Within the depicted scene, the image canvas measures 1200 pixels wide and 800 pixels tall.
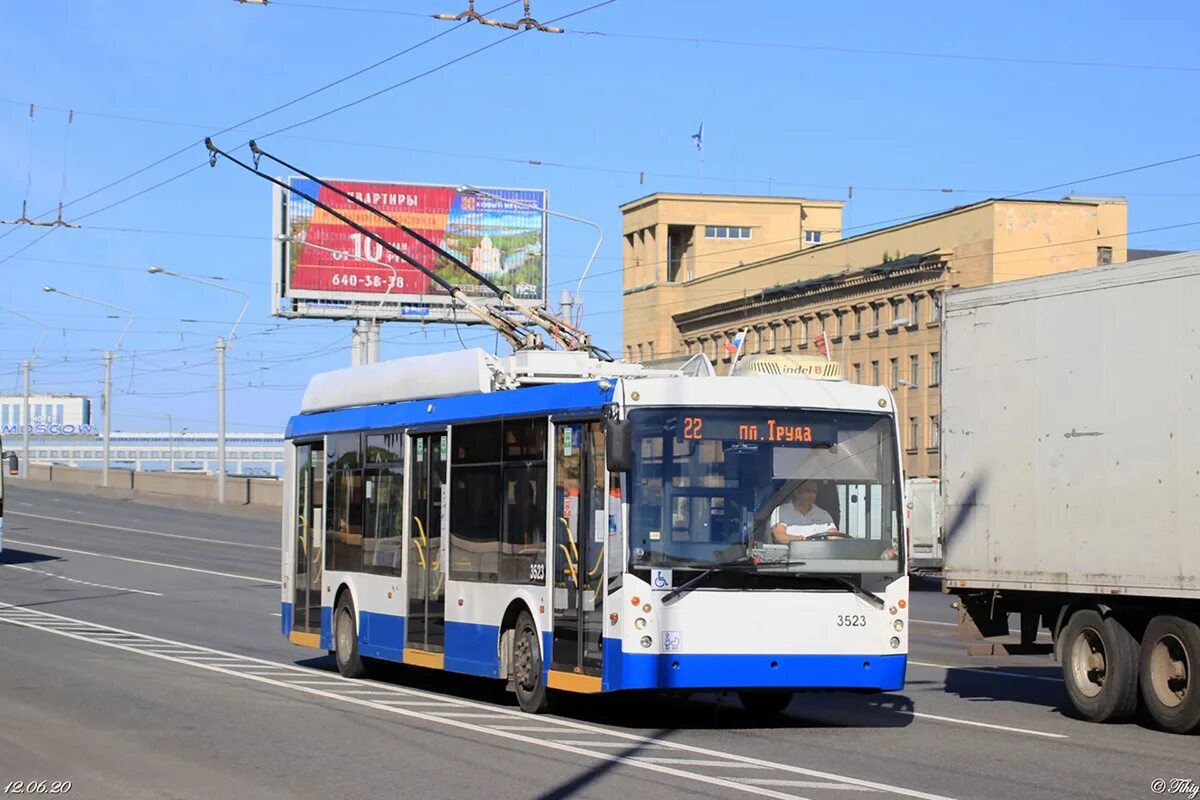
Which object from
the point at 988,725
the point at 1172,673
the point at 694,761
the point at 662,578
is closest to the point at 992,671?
the point at 988,725

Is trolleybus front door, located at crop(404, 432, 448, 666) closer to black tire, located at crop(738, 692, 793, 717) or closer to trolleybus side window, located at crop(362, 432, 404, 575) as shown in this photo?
trolleybus side window, located at crop(362, 432, 404, 575)

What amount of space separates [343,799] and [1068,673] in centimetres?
767

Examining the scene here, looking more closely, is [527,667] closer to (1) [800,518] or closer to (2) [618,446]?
(2) [618,446]

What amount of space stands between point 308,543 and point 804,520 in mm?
8356

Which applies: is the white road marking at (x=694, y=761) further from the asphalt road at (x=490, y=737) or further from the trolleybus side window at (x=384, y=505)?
the trolleybus side window at (x=384, y=505)

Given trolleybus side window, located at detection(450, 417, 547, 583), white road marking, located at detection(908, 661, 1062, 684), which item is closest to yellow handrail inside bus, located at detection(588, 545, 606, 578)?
trolleybus side window, located at detection(450, 417, 547, 583)

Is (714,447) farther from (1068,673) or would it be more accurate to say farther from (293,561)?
(293,561)

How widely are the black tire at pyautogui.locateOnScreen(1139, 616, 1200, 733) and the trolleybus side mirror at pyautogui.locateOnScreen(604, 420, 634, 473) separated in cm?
456

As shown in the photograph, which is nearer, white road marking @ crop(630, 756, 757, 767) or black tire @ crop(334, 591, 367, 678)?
white road marking @ crop(630, 756, 757, 767)

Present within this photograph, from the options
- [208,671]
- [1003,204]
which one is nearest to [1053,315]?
[208,671]

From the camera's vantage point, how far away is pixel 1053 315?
15914 millimetres

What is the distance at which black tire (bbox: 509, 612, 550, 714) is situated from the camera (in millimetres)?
15039

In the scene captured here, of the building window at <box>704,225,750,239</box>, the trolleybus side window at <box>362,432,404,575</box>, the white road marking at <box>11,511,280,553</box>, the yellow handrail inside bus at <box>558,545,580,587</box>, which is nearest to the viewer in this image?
the yellow handrail inside bus at <box>558,545,580,587</box>

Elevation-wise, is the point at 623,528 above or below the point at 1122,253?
below
